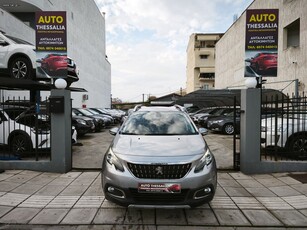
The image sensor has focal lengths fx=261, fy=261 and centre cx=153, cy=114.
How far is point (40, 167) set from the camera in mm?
6379

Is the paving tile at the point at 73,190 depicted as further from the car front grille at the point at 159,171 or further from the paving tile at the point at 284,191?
the paving tile at the point at 284,191

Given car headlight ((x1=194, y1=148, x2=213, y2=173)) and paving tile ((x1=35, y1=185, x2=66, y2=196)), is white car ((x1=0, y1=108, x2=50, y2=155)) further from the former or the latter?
car headlight ((x1=194, y1=148, x2=213, y2=173))

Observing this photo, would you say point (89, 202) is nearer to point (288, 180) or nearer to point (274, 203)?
point (274, 203)

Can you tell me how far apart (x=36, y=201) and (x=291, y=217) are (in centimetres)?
419

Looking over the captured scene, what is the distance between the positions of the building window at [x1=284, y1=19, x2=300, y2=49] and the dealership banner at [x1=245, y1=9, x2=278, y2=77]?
12.9 m

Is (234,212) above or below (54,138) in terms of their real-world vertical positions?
below

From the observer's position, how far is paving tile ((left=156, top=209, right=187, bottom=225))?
3781 mm

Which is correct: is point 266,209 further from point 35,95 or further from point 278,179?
point 35,95

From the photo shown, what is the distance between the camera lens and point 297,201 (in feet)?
15.0

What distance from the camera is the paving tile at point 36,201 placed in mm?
4395

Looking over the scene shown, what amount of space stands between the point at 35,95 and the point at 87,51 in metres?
20.7

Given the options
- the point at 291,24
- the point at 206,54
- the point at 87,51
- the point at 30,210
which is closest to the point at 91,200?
the point at 30,210

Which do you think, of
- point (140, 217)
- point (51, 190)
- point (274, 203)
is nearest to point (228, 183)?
point (274, 203)

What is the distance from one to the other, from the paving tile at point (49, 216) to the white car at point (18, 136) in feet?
11.4
